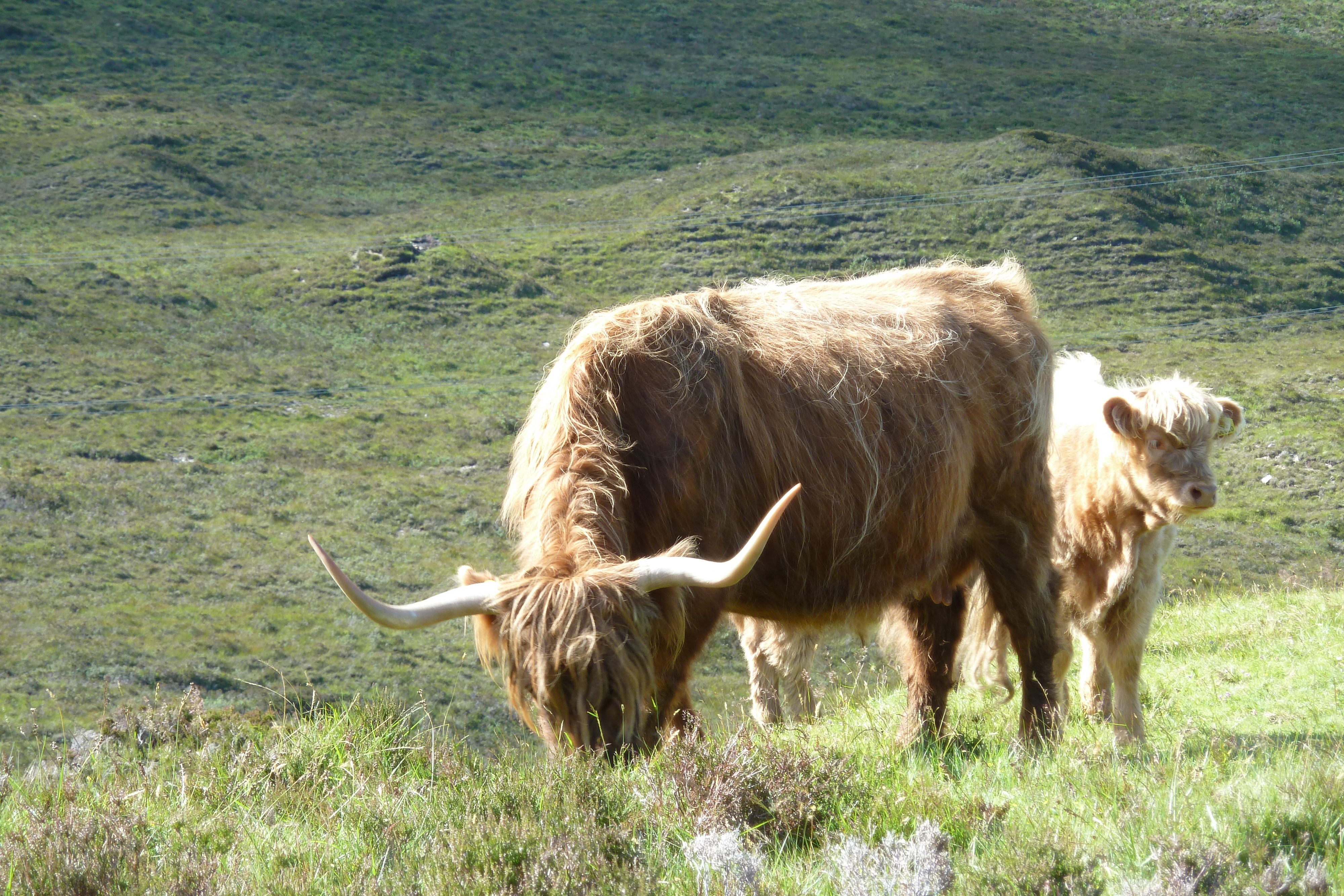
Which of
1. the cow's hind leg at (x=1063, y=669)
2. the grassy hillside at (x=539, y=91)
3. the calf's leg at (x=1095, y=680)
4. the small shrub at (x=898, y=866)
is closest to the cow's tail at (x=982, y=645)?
the cow's hind leg at (x=1063, y=669)

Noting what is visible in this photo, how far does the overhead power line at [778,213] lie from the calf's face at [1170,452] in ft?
125

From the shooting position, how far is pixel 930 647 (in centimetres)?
559

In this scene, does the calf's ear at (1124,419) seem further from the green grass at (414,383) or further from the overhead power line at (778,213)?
the overhead power line at (778,213)

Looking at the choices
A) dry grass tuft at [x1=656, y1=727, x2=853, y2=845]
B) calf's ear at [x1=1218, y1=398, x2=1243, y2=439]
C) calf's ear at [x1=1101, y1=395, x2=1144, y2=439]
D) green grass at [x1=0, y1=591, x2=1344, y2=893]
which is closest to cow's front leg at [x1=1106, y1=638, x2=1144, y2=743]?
calf's ear at [x1=1101, y1=395, x2=1144, y2=439]

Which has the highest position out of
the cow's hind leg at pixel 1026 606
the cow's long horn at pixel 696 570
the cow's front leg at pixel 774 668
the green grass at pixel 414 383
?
the cow's long horn at pixel 696 570

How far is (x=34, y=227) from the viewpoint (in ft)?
139

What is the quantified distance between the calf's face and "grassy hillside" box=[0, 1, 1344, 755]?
413 cm

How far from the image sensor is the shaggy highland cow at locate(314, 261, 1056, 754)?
3398mm

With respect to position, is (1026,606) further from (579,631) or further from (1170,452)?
(579,631)

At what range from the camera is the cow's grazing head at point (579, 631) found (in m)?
Answer: 3.31

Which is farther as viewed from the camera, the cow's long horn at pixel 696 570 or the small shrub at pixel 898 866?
the cow's long horn at pixel 696 570

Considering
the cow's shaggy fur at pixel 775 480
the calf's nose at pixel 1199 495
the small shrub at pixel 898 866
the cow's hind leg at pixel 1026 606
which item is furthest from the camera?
the calf's nose at pixel 1199 495

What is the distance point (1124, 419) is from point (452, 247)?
40398 millimetres

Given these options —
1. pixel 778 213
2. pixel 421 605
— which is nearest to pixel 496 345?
pixel 778 213
